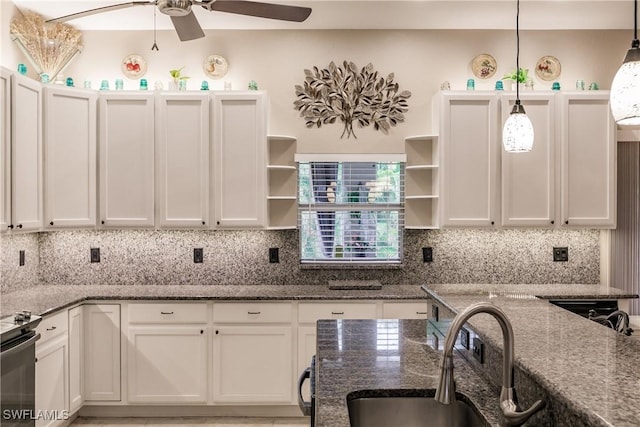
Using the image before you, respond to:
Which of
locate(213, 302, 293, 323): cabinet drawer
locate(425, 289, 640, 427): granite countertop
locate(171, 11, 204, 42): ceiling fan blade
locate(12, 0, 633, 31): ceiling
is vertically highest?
locate(12, 0, 633, 31): ceiling

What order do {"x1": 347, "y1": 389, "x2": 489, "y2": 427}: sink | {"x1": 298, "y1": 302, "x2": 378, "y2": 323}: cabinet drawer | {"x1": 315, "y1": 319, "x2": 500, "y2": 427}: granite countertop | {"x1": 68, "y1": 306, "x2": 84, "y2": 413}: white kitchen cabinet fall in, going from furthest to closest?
{"x1": 298, "y1": 302, "x2": 378, "y2": 323}: cabinet drawer
{"x1": 68, "y1": 306, "x2": 84, "y2": 413}: white kitchen cabinet
{"x1": 347, "y1": 389, "x2": 489, "y2": 427}: sink
{"x1": 315, "y1": 319, "x2": 500, "y2": 427}: granite countertop

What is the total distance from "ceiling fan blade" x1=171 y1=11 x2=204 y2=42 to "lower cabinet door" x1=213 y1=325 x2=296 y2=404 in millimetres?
2076

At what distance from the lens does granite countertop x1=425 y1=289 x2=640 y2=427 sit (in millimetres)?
1070

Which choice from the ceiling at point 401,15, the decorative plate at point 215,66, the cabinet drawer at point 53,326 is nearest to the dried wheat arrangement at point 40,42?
the ceiling at point 401,15

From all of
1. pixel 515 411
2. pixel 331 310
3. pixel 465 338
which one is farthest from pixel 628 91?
pixel 331 310

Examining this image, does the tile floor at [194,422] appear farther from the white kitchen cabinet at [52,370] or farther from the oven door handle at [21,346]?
the oven door handle at [21,346]

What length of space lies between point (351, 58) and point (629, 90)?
3.03 meters

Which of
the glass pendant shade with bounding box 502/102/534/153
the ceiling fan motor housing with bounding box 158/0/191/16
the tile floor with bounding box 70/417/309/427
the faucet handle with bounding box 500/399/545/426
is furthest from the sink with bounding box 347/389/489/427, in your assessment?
the tile floor with bounding box 70/417/309/427

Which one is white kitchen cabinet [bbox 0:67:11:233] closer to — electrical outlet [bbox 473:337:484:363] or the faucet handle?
electrical outlet [bbox 473:337:484:363]

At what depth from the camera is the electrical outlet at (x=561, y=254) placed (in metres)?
4.27

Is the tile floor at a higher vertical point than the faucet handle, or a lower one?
lower

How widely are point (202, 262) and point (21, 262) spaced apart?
4.46ft

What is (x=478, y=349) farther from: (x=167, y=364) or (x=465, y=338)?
(x=167, y=364)

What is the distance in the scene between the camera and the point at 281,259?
4.30 metres
